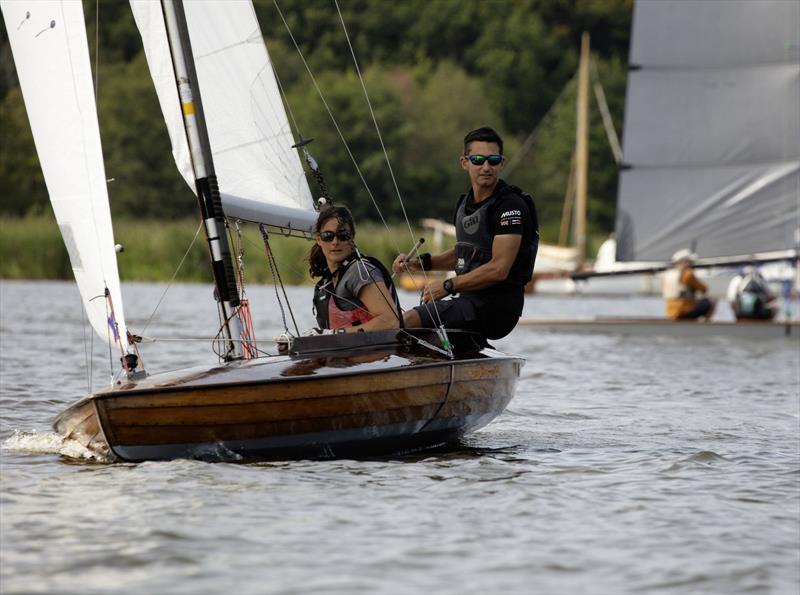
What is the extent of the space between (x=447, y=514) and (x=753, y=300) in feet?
44.4

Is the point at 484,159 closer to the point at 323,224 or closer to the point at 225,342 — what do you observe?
the point at 323,224

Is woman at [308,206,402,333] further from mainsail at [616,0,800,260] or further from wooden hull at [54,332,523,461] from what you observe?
mainsail at [616,0,800,260]

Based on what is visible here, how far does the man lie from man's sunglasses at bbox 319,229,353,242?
15.7 inches

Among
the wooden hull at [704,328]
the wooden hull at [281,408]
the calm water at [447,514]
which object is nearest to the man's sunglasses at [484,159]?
the wooden hull at [281,408]

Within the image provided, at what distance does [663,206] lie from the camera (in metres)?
22.0

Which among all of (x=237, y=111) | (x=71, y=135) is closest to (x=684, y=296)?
(x=237, y=111)

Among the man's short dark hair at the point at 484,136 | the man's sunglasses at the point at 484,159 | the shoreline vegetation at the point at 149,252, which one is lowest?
the man's sunglasses at the point at 484,159

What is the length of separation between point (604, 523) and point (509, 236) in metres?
2.01

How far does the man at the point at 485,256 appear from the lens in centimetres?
774

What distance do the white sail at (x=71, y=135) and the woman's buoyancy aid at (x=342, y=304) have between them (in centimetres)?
101

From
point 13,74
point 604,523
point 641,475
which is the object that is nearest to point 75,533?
point 604,523

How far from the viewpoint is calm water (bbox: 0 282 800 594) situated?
5129 millimetres

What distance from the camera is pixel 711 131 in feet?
71.7

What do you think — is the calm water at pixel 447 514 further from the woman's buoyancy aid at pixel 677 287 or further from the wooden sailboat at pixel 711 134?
the wooden sailboat at pixel 711 134
